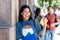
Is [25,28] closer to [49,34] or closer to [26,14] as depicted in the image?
[26,14]

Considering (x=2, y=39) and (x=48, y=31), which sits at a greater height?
(x=2, y=39)

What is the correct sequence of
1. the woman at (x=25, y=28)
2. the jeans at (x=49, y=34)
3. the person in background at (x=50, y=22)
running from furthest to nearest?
the jeans at (x=49, y=34) → the person in background at (x=50, y=22) → the woman at (x=25, y=28)

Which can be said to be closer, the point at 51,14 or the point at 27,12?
the point at 27,12

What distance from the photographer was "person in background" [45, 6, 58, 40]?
415cm

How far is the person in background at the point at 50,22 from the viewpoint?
4.15 m

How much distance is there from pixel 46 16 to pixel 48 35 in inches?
Answer: 18.6

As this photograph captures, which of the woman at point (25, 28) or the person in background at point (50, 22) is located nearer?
the woman at point (25, 28)

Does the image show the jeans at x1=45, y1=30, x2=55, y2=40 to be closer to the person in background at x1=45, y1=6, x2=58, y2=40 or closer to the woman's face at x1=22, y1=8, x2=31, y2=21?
the person in background at x1=45, y1=6, x2=58, y2=40

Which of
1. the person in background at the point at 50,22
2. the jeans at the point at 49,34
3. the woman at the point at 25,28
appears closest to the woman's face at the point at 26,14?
the woman at the point at 25,28

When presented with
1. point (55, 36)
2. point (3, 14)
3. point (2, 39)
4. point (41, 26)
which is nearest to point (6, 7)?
point (3, 14)

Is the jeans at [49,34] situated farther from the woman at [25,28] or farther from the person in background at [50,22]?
the woman at [25,28]

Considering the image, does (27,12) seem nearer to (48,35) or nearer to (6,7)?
(6,7)

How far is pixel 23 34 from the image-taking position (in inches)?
84.6

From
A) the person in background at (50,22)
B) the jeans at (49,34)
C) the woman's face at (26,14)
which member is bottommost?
the jeans at (49,34)
